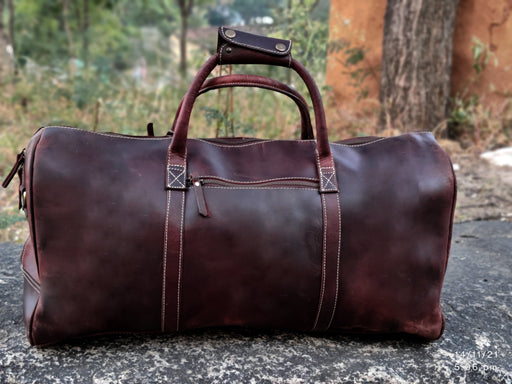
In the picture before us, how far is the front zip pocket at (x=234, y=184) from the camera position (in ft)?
4.31

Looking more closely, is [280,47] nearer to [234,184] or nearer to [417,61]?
[234,184]

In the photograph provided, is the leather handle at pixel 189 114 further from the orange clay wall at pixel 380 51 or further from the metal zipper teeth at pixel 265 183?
the orange clay wall at pixel 380 51

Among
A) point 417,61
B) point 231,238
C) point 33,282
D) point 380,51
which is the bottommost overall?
point 33,282

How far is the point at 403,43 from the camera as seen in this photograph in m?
4.18

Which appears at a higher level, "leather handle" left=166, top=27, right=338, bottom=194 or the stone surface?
A: "leather handle" left=166, top=27, right=338, bottom=194

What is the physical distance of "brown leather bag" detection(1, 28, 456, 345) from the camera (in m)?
1.29

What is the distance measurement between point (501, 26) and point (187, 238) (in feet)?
13.6

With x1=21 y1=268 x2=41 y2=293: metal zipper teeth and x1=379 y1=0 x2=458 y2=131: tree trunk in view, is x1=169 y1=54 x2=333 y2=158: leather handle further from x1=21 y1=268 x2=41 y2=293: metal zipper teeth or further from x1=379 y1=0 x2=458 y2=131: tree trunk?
x1=379 y1=0 x2=458 y2=131: tree trunk

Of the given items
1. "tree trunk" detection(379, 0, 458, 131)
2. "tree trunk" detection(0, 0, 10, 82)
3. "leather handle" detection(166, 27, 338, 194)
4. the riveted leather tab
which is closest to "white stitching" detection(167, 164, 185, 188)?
"leather handle" detection(166, 27, 338, 194)

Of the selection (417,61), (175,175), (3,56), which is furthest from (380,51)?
(3,56)

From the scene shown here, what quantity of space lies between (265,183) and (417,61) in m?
3.28

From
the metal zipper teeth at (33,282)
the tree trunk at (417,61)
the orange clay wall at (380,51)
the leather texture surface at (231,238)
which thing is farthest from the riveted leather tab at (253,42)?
the orange clay wall at (380,51)

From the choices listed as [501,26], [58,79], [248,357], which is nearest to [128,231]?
[248,357]

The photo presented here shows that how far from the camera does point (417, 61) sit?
13.8 ft
